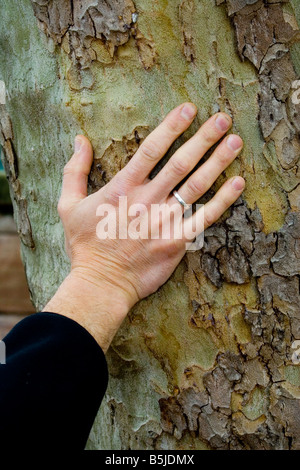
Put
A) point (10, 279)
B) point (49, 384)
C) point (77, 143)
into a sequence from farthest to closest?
point (10, 279)
point (77, 143)
point (49, 384)

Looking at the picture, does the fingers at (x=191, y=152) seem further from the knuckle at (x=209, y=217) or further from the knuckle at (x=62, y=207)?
the knuckle at (x=62, y=207)

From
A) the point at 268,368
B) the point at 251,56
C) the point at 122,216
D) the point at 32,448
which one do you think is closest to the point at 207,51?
the point at 251,56

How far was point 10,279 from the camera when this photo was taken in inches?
114

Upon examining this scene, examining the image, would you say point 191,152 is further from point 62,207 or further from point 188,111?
point 62,207

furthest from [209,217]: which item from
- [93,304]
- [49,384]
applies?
[49,384]

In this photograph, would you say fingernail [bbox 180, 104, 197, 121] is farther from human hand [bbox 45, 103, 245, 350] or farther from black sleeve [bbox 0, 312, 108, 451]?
black sleeve [bbox 0, 312, 108, 451]

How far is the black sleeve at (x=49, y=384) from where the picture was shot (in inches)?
32.1

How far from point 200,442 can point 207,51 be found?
2.74 feet

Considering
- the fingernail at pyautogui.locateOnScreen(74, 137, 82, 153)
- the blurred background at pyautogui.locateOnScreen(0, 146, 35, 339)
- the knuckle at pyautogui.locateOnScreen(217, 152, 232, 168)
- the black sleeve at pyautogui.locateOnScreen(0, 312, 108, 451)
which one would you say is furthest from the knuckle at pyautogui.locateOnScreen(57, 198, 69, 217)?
the blurred background at pyautogui.locateOnScreen(0, 146, 35, 339)

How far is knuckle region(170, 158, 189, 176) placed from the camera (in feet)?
2.98

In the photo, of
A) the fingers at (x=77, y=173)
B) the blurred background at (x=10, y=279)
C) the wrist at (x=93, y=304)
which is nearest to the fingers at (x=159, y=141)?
the fingers at (x=77, y=173)

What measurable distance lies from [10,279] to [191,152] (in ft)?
7.37

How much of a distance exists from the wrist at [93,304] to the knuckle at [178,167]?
26 centimetres

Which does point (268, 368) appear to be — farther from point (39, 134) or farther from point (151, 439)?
point (39, 134)
